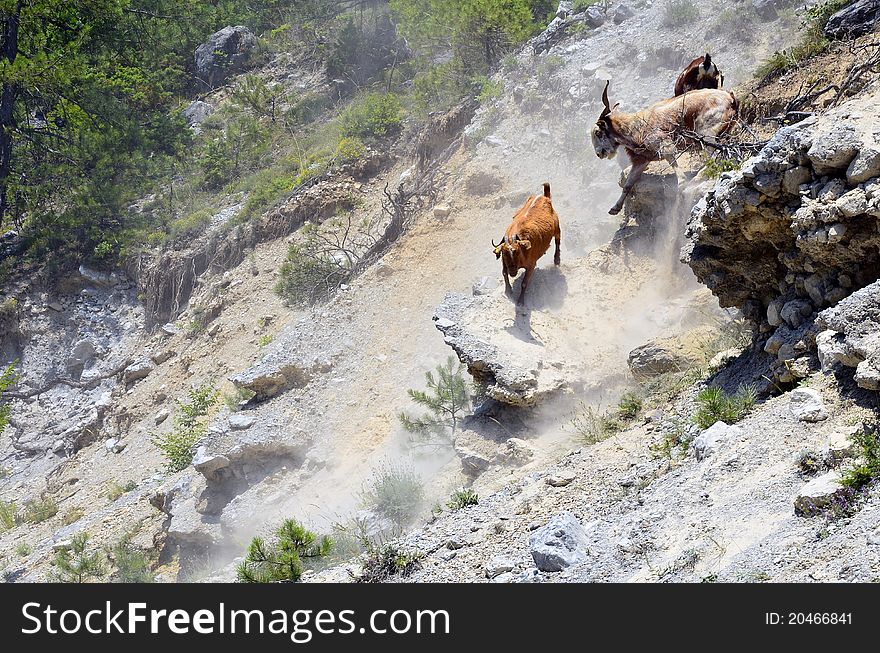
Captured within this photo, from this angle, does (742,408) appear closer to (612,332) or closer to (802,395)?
(802,395)

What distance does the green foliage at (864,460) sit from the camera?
4.48 m

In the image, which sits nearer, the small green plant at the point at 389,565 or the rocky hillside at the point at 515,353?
the rocky hillside at the point at 515,353

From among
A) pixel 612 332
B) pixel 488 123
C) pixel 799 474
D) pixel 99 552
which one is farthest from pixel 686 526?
pixel 488 123

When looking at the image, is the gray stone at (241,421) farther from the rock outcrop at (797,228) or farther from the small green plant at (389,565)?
the rock outcrop at (797,228)

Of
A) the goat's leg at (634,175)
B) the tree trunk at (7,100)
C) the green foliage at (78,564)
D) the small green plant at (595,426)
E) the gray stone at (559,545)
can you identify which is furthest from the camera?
the tree trunk at (7,100)

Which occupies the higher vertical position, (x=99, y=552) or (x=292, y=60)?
(x=292, y=60)

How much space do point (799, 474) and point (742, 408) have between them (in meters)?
1.27

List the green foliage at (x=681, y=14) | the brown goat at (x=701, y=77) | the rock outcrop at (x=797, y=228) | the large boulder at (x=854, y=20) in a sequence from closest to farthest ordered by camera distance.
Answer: the rock outcrop at (x=797, y=228) → the large boulder at (x=854, y=20) → the brown goat at (x=701, y=77) → the green foliage at (x=681, y=14)

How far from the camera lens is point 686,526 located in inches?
200

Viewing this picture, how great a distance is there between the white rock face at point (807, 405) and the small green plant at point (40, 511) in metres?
12.7

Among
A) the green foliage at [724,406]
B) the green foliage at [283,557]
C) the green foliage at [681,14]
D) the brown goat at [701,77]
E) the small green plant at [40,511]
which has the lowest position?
the green foliage at [283,557]

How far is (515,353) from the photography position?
9.40 m

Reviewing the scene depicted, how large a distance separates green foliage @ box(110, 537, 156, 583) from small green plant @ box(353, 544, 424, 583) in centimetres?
479

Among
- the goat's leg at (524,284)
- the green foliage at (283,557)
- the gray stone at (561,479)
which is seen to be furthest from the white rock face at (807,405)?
the goat's leg at (524,284)
